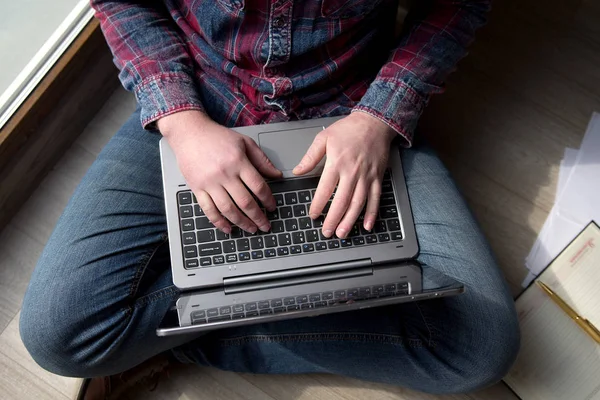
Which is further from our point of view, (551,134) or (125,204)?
(551,134)

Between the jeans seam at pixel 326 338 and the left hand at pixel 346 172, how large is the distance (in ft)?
0.74

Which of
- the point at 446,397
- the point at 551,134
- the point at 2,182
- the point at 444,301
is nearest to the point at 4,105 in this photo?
the point at 2,182

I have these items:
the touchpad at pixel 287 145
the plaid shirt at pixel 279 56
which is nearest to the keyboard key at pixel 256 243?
the touchpad at pixel 287 145

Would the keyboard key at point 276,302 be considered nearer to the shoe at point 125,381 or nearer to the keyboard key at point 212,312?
the keyboard key at point 212,312

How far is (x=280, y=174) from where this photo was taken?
802mm

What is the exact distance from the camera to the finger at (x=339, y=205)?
784 millimetres

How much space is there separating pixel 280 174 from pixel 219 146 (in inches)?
3.8

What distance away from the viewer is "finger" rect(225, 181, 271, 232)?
2.52ft

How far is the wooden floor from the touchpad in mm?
428

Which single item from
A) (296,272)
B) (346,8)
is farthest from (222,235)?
(346,8)

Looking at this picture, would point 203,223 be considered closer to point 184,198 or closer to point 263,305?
point 184,198

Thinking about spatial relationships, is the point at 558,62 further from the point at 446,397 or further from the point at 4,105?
the point at 4,105

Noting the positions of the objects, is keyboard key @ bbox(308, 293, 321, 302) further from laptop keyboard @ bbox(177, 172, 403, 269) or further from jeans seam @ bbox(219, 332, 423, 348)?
jeans seam @ bbox(219, 332, 423, 348)

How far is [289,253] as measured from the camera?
79cm
